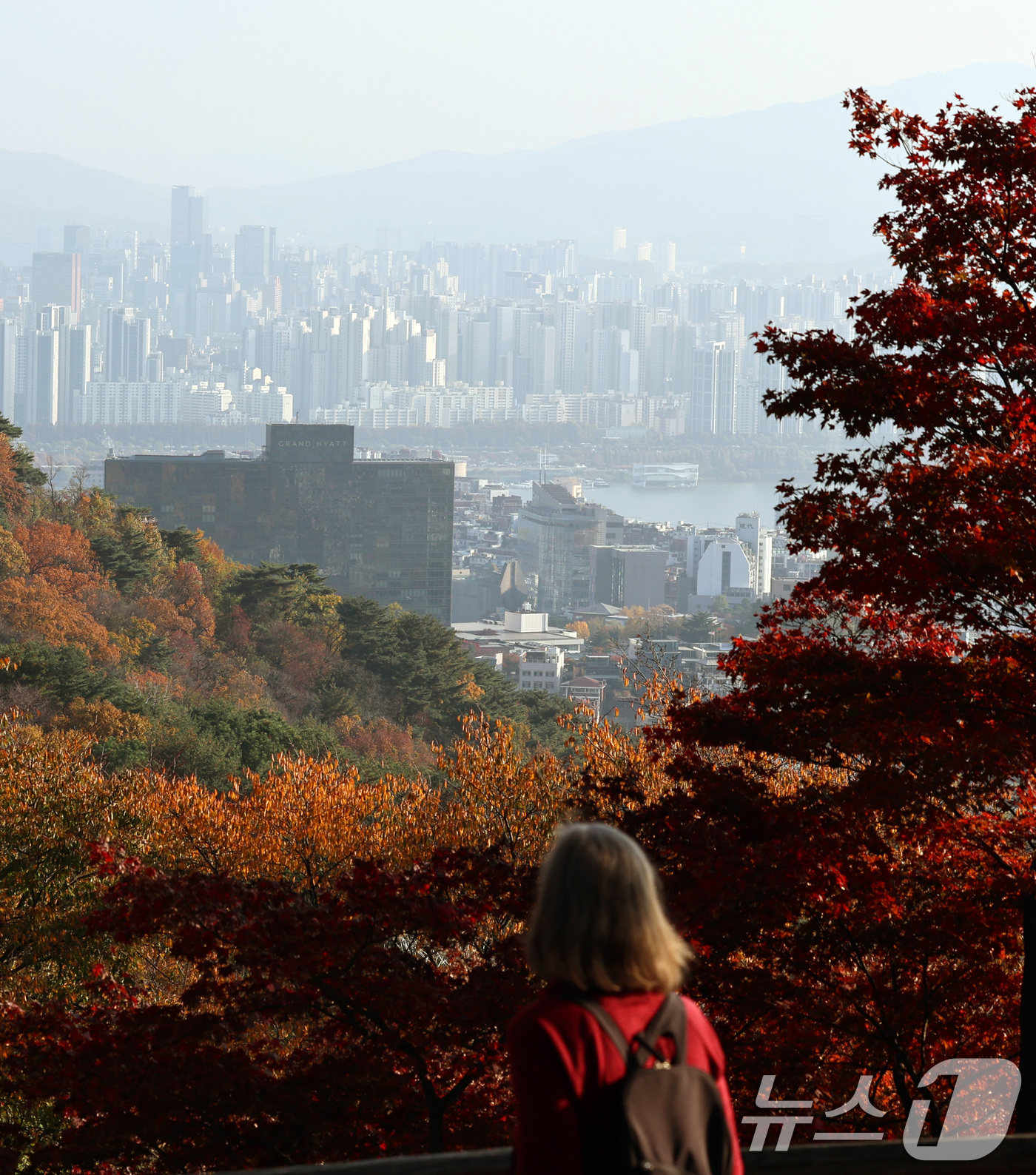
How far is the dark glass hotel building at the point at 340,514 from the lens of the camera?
8938cm

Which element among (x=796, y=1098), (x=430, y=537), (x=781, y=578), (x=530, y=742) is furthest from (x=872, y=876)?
(x=781, y=578)

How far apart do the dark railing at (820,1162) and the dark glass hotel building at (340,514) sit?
87.7m

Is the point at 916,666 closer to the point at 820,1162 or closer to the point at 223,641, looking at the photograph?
the point at 820,1162

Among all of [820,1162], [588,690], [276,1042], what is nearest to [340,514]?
[588,690]

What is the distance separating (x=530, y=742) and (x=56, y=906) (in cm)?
2633

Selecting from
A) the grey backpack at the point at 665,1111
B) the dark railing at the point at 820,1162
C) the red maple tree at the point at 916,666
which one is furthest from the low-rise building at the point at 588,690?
the grey backpack at the point at 665,1111

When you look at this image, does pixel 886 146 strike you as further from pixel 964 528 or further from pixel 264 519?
pixel 264 519

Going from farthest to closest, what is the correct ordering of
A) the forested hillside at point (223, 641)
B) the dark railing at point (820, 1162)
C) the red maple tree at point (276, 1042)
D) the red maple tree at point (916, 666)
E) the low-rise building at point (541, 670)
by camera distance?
the low-rise building at point (541, 670) → the forested hillside at point (223, 641) → the red maple tree at point (916, 666) → the red maple tree at point (276, 1042) → the dark railing at point (820, 1162)

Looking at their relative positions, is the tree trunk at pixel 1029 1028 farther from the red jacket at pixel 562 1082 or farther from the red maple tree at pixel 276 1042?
the red jacket at pixel 562 1082

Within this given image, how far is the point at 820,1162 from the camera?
6.89 feet

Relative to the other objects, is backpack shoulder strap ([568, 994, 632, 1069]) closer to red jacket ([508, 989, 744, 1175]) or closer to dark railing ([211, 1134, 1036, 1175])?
red jacket ([508, 989, 744, 1175])

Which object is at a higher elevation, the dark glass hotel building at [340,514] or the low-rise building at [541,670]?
the dark glass hotel building at [340,514]

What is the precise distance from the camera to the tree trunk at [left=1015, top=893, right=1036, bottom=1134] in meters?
4.08

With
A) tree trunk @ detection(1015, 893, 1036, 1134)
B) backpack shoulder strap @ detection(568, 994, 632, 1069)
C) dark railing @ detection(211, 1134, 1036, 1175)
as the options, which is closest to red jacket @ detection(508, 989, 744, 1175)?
backpack shoulder strap @ detection(568, 994, 632, 1069)
